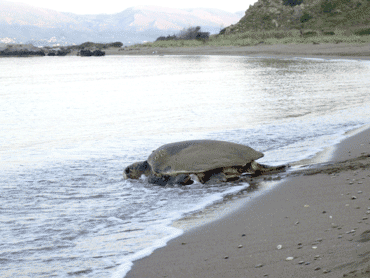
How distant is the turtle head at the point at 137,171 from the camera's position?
16.8 feet

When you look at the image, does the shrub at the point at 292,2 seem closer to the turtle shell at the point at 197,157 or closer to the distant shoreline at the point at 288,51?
the distant shoreline at the point at 288,51

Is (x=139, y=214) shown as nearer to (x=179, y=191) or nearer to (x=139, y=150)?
(x=179, y=191)

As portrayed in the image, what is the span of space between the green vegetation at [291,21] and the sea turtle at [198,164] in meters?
47.2

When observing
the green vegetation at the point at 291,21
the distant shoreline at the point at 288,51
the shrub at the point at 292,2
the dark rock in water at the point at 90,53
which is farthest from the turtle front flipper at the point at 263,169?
the shrub at the point at 292,2

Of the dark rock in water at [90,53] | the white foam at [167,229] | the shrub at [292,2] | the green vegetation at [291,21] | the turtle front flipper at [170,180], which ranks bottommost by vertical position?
the white foam at [167,229]

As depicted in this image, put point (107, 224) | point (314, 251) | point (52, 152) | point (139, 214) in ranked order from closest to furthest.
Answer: point (314, 251) < point (107, 224) < point (139, 214) < point (52, 152)

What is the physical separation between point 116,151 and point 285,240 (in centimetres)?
418

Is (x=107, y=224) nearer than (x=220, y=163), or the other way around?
(x=107, y=224)

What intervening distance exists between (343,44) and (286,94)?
2694cm

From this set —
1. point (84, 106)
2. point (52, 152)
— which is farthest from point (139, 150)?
point (84, 106)

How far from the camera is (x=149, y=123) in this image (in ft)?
30.5

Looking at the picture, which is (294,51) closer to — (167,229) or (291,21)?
(291,21)

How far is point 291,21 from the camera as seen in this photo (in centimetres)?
6544

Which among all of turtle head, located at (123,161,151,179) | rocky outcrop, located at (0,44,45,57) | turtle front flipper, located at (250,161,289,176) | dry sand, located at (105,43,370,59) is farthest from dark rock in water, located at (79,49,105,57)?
turtle front flipper, located at (250,161,289,176)
